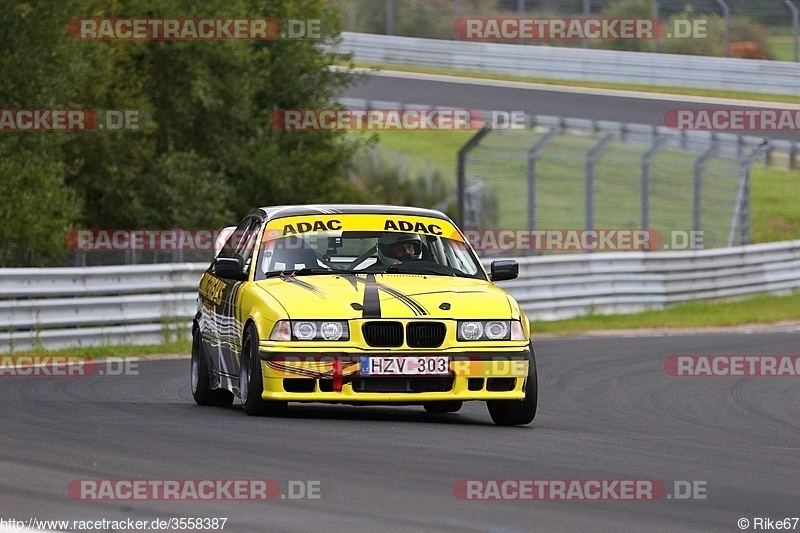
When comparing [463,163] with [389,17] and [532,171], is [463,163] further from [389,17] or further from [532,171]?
[389,17]

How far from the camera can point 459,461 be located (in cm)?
753

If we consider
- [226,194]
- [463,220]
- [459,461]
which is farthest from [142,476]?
[463,220]

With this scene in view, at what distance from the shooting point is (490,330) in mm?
9422

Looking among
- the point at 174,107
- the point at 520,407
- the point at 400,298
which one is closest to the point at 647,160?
the point at 174,107

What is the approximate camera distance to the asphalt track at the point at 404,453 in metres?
6.04

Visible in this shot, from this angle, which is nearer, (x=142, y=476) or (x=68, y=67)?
(x=142, y=476)

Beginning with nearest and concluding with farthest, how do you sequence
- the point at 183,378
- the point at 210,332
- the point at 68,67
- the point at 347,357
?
the point at 347,357 → the point at 210,332 → the point at 183,378 → the point at 68,67

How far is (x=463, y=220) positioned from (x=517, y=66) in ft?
46.1

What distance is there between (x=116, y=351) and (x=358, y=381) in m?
7.92

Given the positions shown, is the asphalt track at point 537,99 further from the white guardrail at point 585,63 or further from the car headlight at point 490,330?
the car headlight at point 490,330

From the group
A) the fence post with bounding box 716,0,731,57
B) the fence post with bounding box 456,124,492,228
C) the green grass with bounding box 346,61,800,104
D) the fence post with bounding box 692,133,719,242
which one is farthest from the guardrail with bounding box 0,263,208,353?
the fence post with bounding box 716,0,731,57

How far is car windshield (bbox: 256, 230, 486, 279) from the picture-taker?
1020 cm

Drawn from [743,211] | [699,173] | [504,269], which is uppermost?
[504,269]

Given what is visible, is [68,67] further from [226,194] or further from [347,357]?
[347,357]
